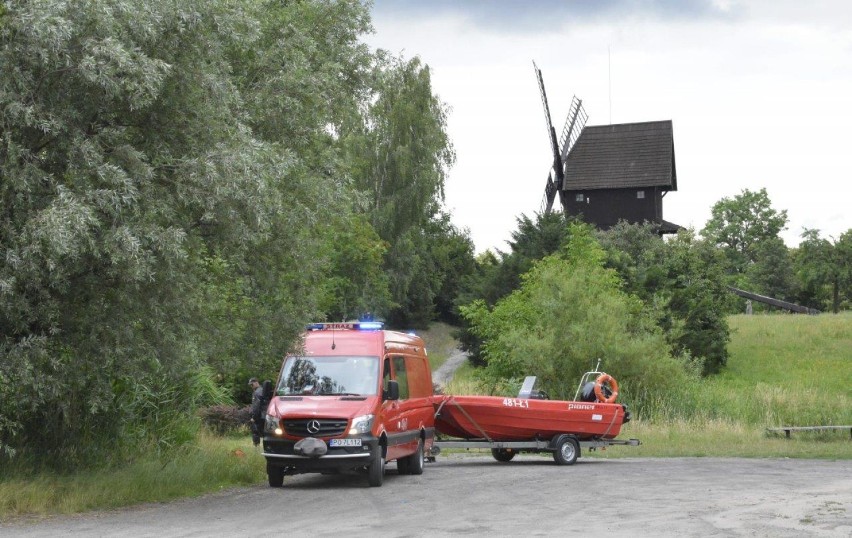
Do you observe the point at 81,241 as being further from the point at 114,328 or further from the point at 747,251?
the point at 747,251

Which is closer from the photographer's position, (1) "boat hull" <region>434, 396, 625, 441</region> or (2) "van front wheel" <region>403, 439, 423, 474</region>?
(2) "van front wheel" <region>403, 439, 423, 474</region>

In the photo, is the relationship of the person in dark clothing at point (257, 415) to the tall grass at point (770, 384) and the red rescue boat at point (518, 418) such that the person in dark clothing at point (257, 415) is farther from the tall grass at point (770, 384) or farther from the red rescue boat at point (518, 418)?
the tall grass at point (770, 384)

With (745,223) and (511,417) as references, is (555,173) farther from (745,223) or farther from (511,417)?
(511,417)

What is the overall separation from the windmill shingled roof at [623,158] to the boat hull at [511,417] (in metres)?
55.0

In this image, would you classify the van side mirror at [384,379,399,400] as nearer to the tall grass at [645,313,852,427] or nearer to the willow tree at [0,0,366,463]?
the willow tree at [0,0,366,463]

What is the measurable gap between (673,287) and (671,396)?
23.7 meters

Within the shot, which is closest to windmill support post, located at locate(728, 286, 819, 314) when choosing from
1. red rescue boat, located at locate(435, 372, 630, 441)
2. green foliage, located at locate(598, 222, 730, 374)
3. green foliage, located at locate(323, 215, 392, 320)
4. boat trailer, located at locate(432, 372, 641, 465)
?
green foliage, located at locate(598, 222, 730, 374)

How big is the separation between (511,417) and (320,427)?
5.78m

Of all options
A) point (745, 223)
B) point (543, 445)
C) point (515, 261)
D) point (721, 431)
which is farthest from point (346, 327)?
point (745, 223)

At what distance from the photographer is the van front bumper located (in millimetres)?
17281

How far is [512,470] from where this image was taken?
21.2m

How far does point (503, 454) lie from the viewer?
24203 mm

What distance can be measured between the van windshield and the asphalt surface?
1558 millimetres

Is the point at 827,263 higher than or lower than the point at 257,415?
higher
